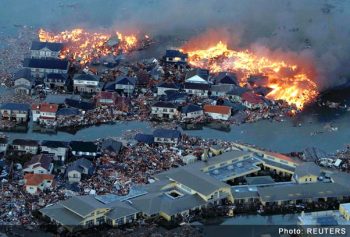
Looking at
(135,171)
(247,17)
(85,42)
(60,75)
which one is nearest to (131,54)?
(85,42)

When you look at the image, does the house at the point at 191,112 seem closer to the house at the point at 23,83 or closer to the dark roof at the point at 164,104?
the dark roof at the point at 164,104

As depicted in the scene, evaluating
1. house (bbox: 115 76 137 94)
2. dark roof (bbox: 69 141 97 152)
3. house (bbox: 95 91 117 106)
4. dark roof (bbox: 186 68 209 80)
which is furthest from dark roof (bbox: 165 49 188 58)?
dark roof (bbox: 69 141 97 152)

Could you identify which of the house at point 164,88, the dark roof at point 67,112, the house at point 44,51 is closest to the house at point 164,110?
the house at point 164,88

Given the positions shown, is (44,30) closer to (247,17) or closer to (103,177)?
(247,17)

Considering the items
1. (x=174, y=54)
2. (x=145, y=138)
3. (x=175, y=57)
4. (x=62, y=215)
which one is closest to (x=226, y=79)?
(x=175, y=57)

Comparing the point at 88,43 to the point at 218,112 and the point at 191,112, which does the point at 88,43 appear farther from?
the point at 218,112

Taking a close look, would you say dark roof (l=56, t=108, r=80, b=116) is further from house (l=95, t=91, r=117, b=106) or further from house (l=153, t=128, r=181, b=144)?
house (l=153, t=128, r=181, b=144)
